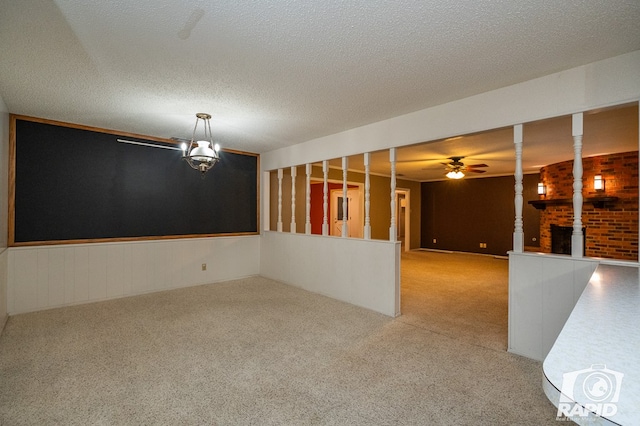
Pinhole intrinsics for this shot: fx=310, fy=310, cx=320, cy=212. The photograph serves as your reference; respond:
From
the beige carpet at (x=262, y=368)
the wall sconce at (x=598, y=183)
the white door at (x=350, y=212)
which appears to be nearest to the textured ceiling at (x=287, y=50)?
the beige carpet at (x=262, y=368)

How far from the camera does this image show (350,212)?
8.56 m

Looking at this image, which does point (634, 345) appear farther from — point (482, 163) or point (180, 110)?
point (482, 163)

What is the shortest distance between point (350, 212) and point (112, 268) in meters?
5.68

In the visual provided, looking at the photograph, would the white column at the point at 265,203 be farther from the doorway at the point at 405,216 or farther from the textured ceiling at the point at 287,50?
the doorway at the point at 405,216

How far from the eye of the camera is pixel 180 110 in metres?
3.52

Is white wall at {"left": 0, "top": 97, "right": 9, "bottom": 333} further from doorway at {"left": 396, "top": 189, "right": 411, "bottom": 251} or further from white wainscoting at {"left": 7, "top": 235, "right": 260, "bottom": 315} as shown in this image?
doorway at {"left": 396, "top": 189, "right": 411, "bottom": 251}

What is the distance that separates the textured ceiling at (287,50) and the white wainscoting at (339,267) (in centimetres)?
179

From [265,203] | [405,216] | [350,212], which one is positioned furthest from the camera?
[405,216]

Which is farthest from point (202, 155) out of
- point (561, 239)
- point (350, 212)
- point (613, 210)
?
point (561, 239)

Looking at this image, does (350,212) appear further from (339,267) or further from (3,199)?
(3,199)

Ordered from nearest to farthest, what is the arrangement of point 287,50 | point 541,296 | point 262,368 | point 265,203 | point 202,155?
point 287,50 → point 262,368 → point 541,296 → point 202,155 → point 265,203

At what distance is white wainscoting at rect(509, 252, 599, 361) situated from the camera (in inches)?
98.0

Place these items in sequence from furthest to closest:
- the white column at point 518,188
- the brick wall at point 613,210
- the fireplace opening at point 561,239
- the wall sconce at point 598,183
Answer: the fireplace opening at point 561,239, the wall sconce at point 598,183, the brick wall at point 613,210, the white column at point 518,188

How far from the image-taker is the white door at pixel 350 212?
27.2 feet
